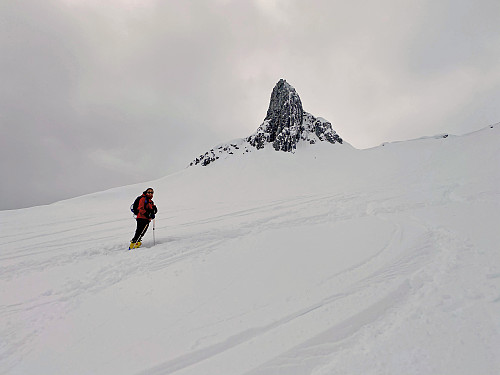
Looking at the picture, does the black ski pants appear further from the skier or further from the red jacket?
the red jacket

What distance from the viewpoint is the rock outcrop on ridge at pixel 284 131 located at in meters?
45.1

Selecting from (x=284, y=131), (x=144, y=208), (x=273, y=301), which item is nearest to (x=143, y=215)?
(x=144, y=208)

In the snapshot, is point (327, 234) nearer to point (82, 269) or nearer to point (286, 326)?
point (286, 326)

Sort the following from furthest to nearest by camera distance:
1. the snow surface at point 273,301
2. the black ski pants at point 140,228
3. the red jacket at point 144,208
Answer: the red jacket at point 144,208 < the black ski pants at point 140,228 < the snow surface at point 273,301

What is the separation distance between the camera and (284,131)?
1773 inches

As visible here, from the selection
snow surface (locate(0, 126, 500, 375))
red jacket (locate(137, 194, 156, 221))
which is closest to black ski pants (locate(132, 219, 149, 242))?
red jacket (locate(137, 194, 156, 221))

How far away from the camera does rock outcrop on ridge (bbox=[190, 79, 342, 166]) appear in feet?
148

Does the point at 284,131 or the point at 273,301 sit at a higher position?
the point at 284,131

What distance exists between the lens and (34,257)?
691cm

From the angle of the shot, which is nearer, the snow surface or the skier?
the snow surface

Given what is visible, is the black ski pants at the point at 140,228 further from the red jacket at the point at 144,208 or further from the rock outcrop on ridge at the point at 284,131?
the rock outcrop on ridge at the point at 284,131

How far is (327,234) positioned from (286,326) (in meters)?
4.22

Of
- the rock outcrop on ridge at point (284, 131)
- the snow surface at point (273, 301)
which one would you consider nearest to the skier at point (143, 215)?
the snow surface at point (273, 301)

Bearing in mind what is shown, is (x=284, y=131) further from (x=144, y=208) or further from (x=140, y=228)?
(x=140, y=228)
